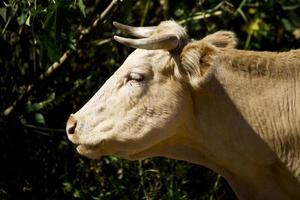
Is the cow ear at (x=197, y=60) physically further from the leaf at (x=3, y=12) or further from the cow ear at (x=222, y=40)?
the leaf at (x=3, y=12)

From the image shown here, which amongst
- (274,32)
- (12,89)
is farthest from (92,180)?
(274,32)

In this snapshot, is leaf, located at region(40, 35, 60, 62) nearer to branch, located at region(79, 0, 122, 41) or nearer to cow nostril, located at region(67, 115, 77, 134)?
cow nostril, located at region(67, 115, 77, 134)

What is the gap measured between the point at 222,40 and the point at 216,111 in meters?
0.52

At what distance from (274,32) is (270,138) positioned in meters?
4.57

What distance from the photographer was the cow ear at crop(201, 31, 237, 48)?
6848mm

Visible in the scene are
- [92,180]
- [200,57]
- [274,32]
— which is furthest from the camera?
[274,32]

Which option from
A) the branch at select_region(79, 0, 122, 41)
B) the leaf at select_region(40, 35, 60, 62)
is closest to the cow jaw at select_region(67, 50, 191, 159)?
the leaf at select_region(40, 35, 60, 62)

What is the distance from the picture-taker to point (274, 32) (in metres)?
11.0

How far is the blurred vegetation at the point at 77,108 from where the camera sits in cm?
909

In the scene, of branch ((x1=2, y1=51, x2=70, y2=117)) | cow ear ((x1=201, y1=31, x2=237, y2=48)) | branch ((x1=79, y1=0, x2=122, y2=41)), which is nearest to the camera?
cow ear ((x1=201, y1=31, x2=237, y2=48))

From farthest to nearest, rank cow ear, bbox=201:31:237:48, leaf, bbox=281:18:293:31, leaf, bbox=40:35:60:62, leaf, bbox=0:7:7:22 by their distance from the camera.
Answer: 1. leaf, bbox=281:18:293:31
2. leaf, bbox=0:7:7:22
3. leaf, bbox=40:35:60:62
4. cow ear, bbox=201:31:237:48

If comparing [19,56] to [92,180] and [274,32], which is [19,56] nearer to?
[92,180]

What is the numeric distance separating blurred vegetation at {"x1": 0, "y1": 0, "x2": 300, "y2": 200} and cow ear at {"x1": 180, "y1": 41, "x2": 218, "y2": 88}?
2.16 m

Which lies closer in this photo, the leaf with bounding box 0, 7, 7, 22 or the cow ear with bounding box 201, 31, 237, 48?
the cow ear with bounding box 201, 31, 237, 48
